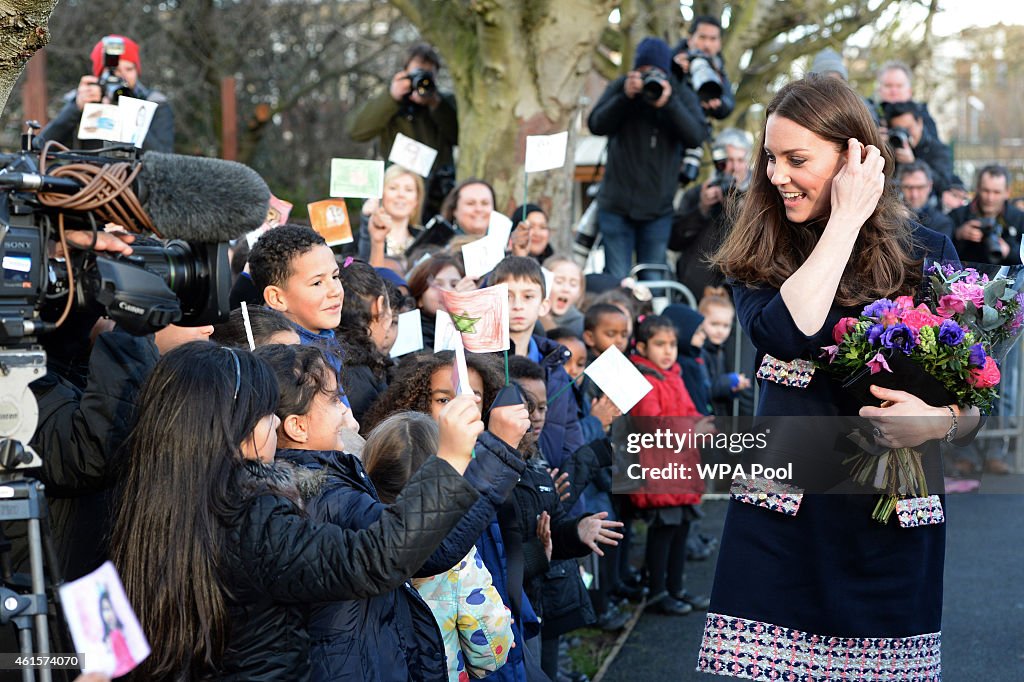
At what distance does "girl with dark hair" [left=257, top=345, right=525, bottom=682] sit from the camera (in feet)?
8.93

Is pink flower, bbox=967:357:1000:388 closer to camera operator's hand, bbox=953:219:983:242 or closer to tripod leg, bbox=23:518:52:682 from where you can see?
tripod leg, bbox=23:518:52:682

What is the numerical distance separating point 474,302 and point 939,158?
7163mm

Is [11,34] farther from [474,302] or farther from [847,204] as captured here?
[847,204]

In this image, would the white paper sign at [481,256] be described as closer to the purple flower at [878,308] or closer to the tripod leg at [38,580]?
the purple flower at [878,308]

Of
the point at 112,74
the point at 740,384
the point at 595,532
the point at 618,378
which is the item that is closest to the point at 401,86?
the point at 112,74

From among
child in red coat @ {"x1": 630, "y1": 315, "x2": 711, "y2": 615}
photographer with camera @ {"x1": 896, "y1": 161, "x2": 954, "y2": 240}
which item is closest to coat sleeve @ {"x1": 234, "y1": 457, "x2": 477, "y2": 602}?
child in red coat @ {"x1": 630, "y1": 315, "x2": 711, "y2": 615}

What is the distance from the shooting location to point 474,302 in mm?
3457

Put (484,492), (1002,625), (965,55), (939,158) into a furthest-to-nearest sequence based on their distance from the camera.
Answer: (965,55) < (939,158) < (1002,625) < (484,492)

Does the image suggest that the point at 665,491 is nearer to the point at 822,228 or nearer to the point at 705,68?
the point at 822,228

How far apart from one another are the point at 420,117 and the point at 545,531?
5.22 metres

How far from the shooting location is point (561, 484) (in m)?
4.55

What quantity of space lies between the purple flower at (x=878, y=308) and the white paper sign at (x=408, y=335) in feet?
7.27

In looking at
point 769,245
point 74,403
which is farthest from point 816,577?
point 74,403

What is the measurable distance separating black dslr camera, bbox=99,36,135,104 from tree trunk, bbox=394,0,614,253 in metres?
3.17
